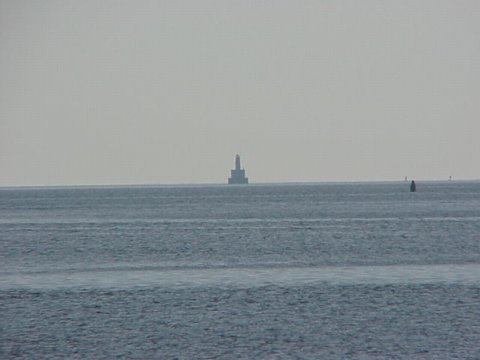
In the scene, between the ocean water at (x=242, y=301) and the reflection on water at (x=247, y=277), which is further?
the reflection on water at (x=247, y=277)

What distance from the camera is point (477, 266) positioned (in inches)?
938

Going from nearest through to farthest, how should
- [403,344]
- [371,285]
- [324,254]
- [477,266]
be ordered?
[403,344] → [371,285] → [477,266] → [324,254]

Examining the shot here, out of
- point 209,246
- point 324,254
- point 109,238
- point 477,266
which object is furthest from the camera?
point 109,238

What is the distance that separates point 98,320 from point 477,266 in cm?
1326

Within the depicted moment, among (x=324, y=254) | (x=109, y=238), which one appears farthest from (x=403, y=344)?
(x=109, y=238)

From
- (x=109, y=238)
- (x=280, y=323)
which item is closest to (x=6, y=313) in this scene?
(x=280, y=323)

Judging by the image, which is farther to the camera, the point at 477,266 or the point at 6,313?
the point at 477,266

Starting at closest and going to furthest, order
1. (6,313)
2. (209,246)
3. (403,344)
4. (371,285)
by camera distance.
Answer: (403,344)
(6,313)
(371,285)
(209,246)

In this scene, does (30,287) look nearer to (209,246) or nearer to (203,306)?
(203,306)

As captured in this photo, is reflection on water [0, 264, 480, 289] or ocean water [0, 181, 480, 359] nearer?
ocean water [0, 181, 480, 359]

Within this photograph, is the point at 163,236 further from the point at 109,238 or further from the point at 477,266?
the point at 477,266

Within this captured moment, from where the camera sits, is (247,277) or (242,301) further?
(247,277)

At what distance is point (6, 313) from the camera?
618 inches

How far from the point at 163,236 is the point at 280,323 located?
26886 mm
